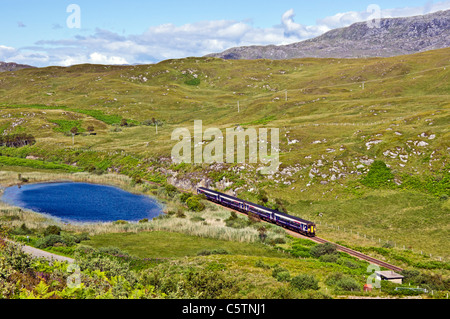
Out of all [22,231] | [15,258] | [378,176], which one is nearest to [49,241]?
[22,231]

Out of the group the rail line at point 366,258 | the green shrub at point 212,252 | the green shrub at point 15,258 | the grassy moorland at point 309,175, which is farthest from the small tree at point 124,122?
the green shrub at point 15,258

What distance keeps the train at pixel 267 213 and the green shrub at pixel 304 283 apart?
77.4 ft

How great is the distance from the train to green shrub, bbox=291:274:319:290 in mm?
23602

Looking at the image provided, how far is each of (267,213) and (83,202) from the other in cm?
4269

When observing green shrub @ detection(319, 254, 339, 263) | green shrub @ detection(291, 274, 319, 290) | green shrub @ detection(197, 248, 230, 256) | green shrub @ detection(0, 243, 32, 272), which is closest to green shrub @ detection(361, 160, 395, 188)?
green shrub @ detection(319, 254, 339, 263)

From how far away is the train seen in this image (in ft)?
183

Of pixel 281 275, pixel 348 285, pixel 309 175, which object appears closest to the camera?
pixel 348 285

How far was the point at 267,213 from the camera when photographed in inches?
2490

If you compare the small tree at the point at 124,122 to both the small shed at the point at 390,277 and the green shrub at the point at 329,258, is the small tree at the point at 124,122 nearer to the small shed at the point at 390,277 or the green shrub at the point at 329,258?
the green shrub at the point at 329,258

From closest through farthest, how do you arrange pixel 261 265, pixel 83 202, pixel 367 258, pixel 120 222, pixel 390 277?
pixel 390 277, pixel 261 265, pixel 367 258, pixel 120 222, pixel 83 202

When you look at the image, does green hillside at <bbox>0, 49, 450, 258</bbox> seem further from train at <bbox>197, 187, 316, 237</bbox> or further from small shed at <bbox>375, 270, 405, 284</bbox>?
small shed at <bbox>375, 270, 405, 284</bbox>

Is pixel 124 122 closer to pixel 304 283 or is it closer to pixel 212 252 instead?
pixel 212 252

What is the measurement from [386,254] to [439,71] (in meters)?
150

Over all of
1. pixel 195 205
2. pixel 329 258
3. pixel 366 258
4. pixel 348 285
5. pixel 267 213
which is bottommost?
pixel 366 258
